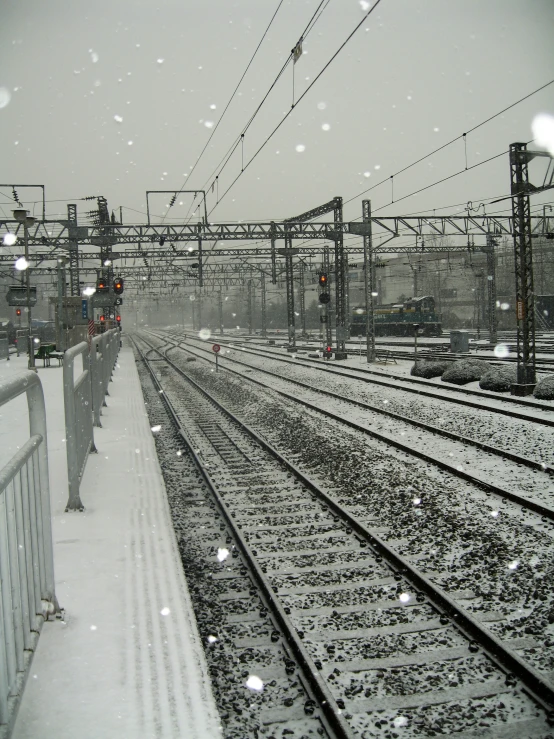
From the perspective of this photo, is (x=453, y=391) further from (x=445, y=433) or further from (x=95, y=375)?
(x=95, y=375)

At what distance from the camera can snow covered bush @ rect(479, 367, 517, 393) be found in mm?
17047

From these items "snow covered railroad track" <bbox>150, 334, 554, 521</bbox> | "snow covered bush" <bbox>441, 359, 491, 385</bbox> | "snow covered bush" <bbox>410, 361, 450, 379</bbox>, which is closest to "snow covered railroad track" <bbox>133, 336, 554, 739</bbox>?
"snow covered railroad track" <bbox>150, 334, 554, 521</bbox>

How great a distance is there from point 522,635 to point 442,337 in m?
42.8

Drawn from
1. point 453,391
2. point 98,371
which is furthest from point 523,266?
point 98,371

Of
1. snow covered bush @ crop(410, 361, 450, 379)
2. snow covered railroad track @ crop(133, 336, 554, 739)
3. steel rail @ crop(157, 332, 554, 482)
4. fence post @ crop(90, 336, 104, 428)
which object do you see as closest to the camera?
snow covered railroad track @ crop(133, 336, 554, 739)

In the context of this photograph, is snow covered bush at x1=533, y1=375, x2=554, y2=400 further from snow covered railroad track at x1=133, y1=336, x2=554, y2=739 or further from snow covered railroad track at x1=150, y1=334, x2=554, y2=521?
snow covered railroad track at x1=133, y1=336, x2=554, y2=739

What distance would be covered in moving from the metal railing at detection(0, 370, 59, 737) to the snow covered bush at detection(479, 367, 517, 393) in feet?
50.1

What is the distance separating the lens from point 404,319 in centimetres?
4994

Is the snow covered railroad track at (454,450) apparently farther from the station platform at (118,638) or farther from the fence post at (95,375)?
the fence post at (95,375)

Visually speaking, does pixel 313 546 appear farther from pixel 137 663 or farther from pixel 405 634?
pixel 137 663

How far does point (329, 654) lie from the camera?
412 centimetres

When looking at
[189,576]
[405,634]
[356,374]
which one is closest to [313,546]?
[189,576]

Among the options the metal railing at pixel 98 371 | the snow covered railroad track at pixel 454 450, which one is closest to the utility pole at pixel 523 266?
the snow covered railroad track at pixel 454 450

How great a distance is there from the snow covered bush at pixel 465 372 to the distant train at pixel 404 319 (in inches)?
1104
